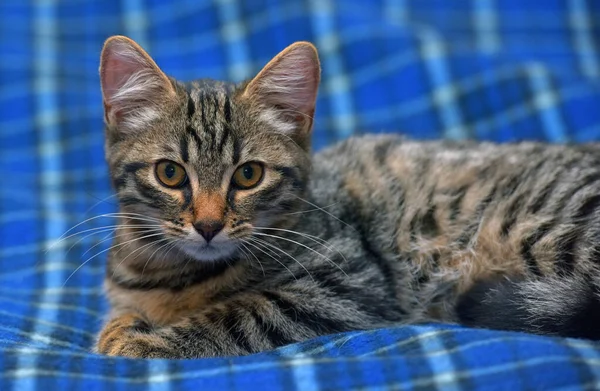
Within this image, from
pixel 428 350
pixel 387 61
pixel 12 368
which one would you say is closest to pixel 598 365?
pixel 428 350

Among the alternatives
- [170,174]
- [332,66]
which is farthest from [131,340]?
[332,66]

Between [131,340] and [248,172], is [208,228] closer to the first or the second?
[248,172]

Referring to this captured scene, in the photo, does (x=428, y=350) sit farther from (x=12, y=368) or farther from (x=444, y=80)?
(x=444, y=80)

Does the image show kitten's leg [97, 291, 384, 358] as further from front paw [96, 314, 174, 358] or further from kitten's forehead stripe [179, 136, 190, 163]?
kitten's forehead stripe [179, 136, 190, 163]

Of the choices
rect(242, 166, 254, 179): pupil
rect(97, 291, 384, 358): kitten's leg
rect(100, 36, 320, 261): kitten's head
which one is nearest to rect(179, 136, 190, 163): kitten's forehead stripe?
rect(100, 36, 320, 261): kitten's head

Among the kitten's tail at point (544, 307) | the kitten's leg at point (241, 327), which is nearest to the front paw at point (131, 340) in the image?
the kitten's leg at point (241, 327)

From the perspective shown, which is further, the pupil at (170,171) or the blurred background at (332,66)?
the blurred background at (332,66)

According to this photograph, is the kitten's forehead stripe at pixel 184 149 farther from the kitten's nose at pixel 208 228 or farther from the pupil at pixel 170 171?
the kitten's nose at pixel 208 228
